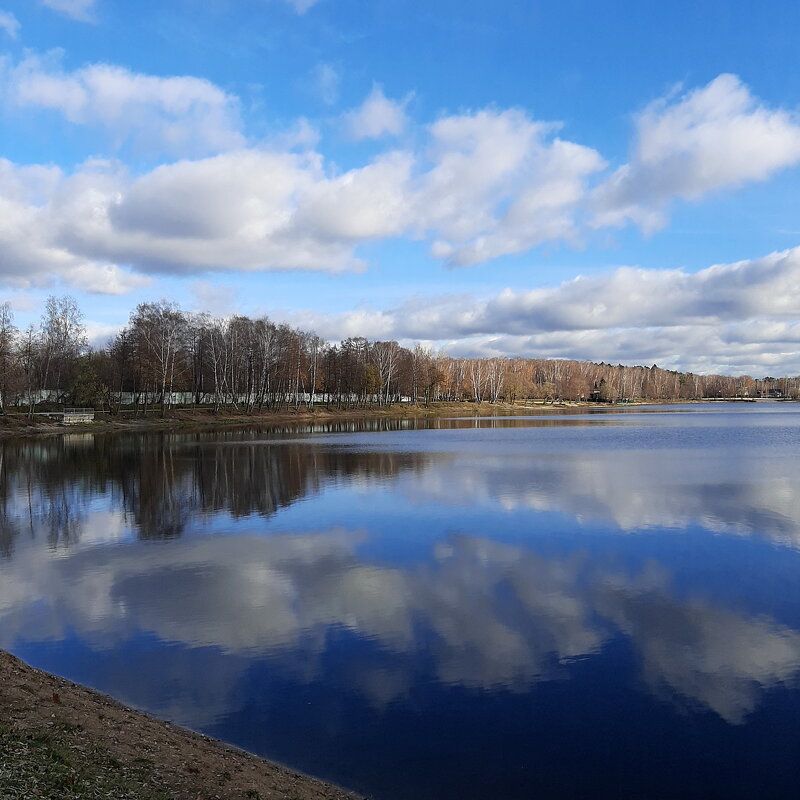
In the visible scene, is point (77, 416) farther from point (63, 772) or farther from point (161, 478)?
point (63, 772)

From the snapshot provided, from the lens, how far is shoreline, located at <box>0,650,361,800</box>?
4.76 meters

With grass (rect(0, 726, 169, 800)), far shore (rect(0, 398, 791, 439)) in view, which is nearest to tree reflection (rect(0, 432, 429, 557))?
far shore (rect(0, 398, 791, 439))

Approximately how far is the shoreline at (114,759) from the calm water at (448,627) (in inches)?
21.1

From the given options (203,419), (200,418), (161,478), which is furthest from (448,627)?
(200,418)

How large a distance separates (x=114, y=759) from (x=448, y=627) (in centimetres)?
521

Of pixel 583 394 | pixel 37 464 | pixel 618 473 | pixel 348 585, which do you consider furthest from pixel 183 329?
pixel 583 394

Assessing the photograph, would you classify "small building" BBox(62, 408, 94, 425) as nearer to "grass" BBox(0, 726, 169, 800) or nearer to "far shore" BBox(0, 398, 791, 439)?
"far shore" BBox(0, 398, 791, 439)

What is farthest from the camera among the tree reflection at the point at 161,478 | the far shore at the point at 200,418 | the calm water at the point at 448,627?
the far shore at the point at 200,418

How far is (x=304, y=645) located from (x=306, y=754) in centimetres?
264

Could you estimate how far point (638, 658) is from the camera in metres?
8.43

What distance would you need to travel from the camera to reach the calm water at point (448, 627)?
638 centimetres

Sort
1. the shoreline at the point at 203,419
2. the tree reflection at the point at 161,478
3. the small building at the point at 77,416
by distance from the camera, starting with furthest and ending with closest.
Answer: the small building at the point at 77,416
the shoreline at the point at 203,419
the tree reflection at the point at 161,478

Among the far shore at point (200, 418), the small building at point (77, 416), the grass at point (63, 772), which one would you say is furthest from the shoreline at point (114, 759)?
the small building at point (77, 416)

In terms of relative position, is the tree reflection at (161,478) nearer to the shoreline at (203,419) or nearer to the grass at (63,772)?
the shoreline at (203,419)
